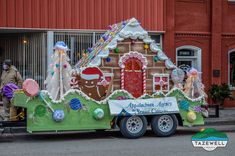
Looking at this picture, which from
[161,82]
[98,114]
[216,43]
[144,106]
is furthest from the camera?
[216,43]

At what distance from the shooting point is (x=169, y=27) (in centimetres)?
2053

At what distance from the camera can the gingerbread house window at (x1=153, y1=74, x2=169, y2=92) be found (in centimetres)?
1320

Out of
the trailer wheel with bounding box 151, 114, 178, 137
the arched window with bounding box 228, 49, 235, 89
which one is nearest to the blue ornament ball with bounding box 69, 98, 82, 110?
the trailer wheel with bounding box 151, 114, 178, 137

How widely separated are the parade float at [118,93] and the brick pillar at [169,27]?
6.82 meters

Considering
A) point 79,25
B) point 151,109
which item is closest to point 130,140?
point 151,109

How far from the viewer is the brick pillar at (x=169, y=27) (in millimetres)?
20500

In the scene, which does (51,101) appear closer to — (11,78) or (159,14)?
(11,78)

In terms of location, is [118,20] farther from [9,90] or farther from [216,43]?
[9,90]

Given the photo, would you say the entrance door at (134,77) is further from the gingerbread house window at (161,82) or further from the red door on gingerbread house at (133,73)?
the gingerbread house window at (161,82)

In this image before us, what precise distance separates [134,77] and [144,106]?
2.88ft

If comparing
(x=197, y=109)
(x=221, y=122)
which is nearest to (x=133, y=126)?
(x=197, y=109)

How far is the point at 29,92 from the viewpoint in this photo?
11328mm

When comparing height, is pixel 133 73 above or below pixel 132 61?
below

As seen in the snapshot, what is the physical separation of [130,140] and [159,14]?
9512 mm
